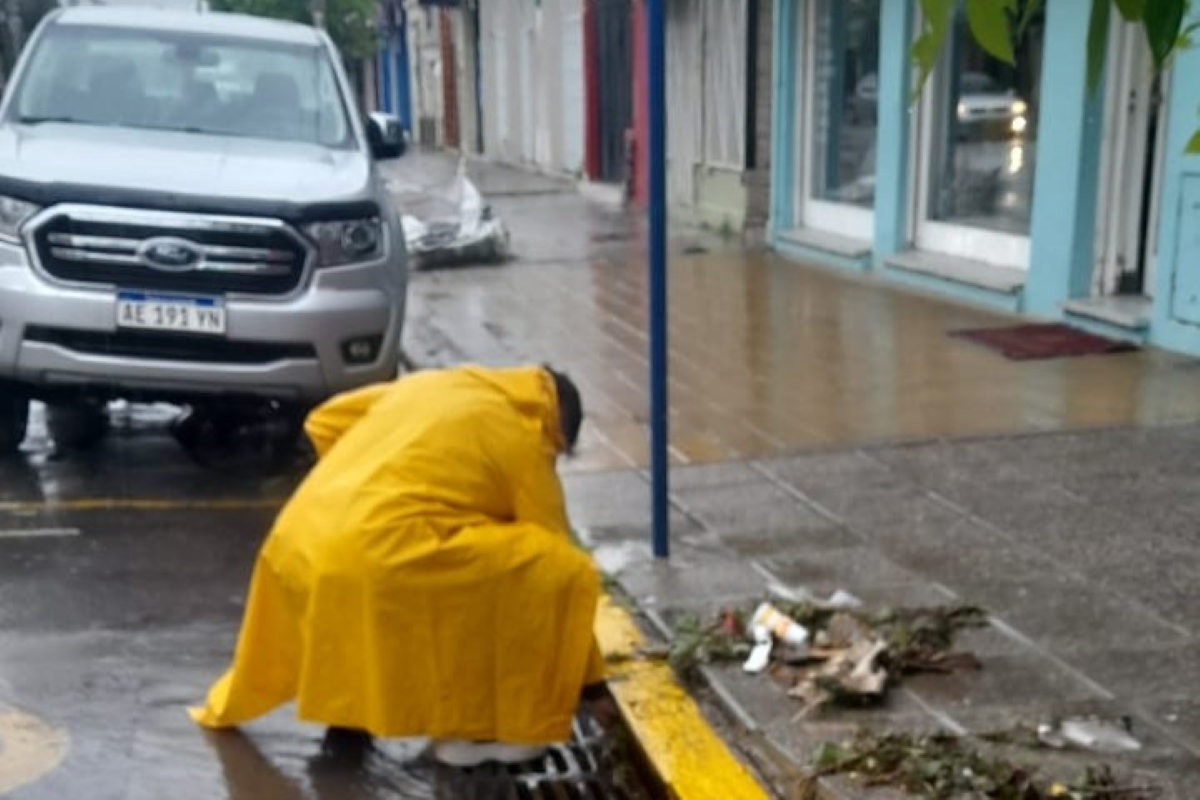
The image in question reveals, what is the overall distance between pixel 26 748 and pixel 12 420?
124 inches

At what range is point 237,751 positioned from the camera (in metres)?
4.00

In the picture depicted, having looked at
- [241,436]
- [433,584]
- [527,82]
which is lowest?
[241,436]

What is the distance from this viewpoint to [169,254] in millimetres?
6117

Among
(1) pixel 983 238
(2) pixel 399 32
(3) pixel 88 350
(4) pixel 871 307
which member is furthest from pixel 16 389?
(2) pixel 399 32

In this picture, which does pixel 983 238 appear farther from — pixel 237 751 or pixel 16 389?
pixel 237 751

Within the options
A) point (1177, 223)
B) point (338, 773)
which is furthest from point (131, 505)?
point (1177, 223)

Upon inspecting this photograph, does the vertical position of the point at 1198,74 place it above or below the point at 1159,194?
above

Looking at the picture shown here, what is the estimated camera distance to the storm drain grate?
3859 millimetres

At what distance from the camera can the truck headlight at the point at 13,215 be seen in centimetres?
612

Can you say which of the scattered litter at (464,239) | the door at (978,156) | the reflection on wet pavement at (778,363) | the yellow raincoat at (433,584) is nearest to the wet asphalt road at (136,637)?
the yellow raincoat at (433,584)

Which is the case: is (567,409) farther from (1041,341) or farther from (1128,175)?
(1128,175)

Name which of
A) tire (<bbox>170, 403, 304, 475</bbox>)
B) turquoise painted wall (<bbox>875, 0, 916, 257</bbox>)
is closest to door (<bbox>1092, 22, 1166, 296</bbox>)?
turquoise painted wall (<bbox>875, 0, 916, 257</bbox>)

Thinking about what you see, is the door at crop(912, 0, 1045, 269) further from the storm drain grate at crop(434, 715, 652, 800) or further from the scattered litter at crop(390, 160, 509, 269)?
the storm drain grate at crop(434, 715, 652, 800)

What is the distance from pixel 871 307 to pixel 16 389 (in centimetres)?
573
